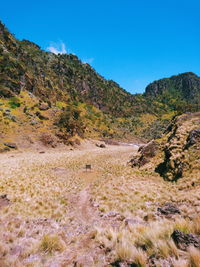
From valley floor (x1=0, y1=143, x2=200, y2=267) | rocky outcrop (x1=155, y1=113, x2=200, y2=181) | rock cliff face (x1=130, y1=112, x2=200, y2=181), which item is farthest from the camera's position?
rocky outcrop (x1=155, y1=113, x2=200, y2=181)

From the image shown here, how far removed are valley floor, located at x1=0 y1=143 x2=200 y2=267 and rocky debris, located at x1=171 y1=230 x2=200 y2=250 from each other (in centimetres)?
24

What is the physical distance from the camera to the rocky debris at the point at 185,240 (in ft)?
11.5

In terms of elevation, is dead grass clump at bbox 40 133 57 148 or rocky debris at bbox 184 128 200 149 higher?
rocky debris at bbox 184 128 200 149

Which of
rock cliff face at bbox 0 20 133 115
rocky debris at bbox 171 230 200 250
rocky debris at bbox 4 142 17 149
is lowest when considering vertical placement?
rocky debris at bbox 4 142 17 149

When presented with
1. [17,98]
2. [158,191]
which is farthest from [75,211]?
[17,98]

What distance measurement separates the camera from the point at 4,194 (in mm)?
9516

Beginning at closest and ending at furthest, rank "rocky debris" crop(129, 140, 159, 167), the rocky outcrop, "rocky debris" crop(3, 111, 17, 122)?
the rocky outcrop < "rocky debris" crop(129, 140, 159, 167) < "rocky debris" crop(3, 111, 17, 122)

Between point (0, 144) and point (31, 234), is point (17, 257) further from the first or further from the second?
point (0, 144)

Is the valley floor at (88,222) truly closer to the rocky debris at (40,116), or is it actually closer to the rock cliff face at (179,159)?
the rock cliff face at (179,159)

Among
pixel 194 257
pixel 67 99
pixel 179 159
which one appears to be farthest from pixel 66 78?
pixel 194 257

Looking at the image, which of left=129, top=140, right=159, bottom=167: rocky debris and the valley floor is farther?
left=129, top=140, right=159, bottom=167: rocky debris

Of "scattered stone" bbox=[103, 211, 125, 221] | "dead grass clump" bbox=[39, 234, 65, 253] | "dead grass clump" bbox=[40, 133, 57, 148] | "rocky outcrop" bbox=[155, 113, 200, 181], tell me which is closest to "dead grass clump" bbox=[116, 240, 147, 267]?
"dead grass clump" bbox=[39, 234, 65, 253]

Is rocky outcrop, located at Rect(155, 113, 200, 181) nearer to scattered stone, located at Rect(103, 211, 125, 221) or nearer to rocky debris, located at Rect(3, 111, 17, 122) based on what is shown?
scattered stone, located at Rect(103, 211, 125, 221)

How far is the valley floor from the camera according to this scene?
3.90 metres
